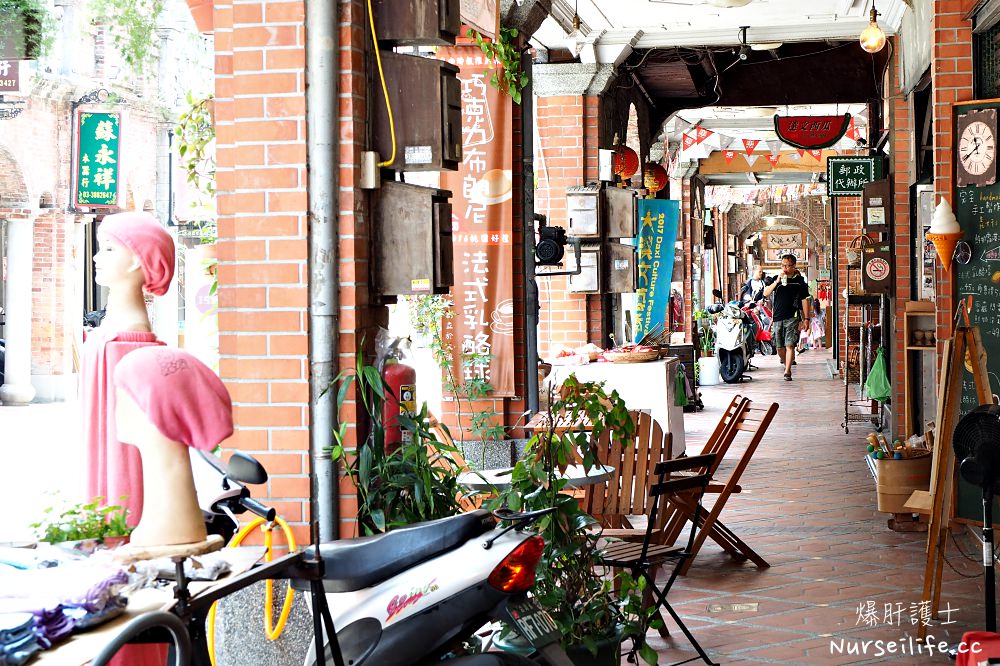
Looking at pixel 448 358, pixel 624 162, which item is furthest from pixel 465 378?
pixel 624 162

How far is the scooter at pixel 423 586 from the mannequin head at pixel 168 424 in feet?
0.49

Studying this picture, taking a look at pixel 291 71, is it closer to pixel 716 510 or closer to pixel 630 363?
pixel 716 510

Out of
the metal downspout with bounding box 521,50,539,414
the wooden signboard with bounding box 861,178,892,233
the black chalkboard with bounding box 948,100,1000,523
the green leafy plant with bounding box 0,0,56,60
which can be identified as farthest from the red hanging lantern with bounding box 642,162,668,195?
the green leafy plant with bounding box 0,0,56,60

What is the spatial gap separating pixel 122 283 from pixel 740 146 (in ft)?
54.0

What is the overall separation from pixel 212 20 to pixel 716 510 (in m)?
3.06

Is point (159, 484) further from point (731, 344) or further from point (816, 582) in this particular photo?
point (731, 344)

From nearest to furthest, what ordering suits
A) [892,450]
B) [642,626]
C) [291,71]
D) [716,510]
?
1. [291,71]
2. [642,626]
3. [716,510]
4. [892,450]

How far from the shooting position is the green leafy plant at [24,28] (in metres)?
3.13

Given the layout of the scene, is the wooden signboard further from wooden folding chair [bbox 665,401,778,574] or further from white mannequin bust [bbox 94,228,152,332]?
white mannequin bust [bbox 94,228,152,332]

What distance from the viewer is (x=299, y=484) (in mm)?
3508

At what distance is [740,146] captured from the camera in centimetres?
1828

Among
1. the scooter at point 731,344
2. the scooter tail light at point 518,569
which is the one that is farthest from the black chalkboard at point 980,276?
the scooter at point 731,344

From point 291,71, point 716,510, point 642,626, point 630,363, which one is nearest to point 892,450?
point 716,510

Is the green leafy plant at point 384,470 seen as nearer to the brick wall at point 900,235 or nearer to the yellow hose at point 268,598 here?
the yellow hose at point 268,598
